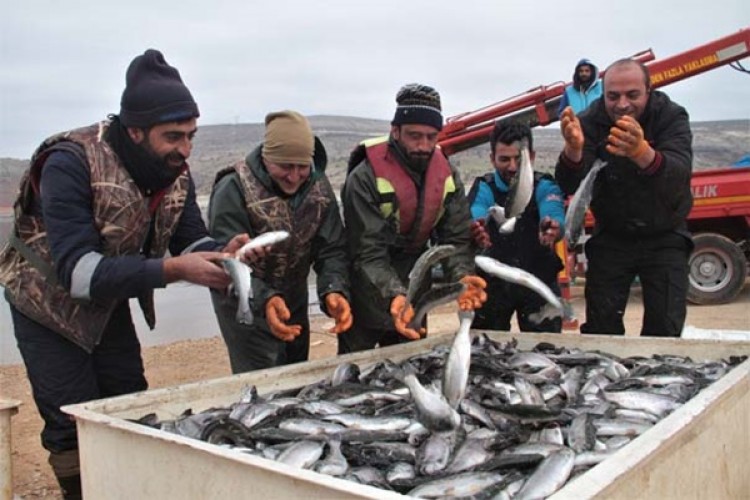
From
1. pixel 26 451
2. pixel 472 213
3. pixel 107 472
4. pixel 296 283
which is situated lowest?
pixel 26 451

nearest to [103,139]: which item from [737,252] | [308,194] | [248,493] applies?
[308,194]

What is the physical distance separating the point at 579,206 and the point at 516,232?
0.88 meters

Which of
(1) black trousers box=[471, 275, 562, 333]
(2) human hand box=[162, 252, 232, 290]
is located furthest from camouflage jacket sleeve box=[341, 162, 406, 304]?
(2) human hand box=[162, 252, 232, 290]

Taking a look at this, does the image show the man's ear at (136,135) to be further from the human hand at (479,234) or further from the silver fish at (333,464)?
the human hand at (479,234)

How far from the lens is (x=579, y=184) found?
5539 millimetres

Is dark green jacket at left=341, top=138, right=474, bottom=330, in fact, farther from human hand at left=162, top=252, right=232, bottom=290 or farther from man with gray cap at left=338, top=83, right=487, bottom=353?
human hand at left=162, top=252, right=232, bottom=290

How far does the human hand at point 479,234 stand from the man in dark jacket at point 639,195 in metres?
0.68

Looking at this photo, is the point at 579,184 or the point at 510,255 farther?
the point at 510,255

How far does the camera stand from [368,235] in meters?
5.12

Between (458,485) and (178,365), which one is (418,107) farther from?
(178,365)

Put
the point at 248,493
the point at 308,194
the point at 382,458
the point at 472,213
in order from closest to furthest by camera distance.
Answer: the point at 248,493 → the point at 382,458 → the point at 308,194 → the point at 472,213

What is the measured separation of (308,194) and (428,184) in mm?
831

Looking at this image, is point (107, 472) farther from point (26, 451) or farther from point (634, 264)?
point (26, 451)

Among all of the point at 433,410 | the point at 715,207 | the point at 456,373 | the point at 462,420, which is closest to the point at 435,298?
the point at 456,373
